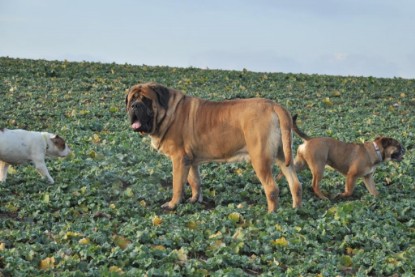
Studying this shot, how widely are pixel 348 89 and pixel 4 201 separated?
18.8 metres

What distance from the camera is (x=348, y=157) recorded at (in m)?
12.5

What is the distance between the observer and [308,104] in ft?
76.8

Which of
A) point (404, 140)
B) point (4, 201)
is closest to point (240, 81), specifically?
point (404, 140)

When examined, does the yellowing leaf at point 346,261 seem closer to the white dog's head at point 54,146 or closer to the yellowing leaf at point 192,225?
the yellowing leaf at point 192,225

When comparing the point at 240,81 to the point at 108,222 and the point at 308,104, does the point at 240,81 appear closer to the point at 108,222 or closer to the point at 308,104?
the point at 308,104

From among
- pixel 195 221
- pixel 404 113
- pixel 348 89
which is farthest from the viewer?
pixel 348 89

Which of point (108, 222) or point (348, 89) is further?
point (348, 89)

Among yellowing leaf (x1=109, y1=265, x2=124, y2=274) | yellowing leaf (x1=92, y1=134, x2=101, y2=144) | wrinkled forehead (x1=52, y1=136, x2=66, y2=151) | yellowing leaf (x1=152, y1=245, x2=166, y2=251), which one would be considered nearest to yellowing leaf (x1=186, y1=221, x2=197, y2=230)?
yellowing leaf (x1=152, y1=245, x2=166, y2=251)

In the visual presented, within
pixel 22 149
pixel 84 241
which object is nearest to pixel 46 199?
pixel 22 149

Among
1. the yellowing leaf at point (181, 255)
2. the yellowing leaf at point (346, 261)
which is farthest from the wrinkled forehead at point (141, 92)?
the yellowing leaf at point (346, 261)

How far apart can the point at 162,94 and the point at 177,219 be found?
211 cm

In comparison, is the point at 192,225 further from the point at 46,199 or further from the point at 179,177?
the point at 46,199

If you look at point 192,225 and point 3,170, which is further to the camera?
point 3,170

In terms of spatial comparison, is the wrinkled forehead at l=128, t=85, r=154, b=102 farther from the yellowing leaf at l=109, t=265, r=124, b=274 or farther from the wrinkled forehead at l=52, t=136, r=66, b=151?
the yellowing leaf at l=109, t=265, r=124, b=274
